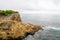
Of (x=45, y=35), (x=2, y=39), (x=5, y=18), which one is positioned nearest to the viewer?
(x=2, y=39)

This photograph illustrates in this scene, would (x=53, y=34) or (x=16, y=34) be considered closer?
(x=16, y=34)

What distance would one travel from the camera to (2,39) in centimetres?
7138

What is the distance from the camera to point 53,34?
89.6 m

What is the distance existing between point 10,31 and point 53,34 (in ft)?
62.4

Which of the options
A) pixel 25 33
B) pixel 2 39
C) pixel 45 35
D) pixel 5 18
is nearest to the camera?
pixel 2 39

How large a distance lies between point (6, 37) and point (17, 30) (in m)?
3.50

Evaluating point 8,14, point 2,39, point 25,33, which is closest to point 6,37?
point 2,39

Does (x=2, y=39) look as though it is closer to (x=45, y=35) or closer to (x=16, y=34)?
(x=16, y=34)

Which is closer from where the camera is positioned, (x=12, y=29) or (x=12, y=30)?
(x=12, y=30)

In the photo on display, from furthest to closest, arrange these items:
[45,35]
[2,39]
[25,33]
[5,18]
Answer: [45,35], [5,18], [25,33], [2,39]

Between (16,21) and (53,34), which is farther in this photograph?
(53,34)

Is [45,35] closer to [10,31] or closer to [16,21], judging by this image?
[16,21]

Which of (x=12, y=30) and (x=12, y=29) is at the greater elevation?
(x=12, y=29)

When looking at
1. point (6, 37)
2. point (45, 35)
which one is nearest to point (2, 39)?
point (6, 37)
